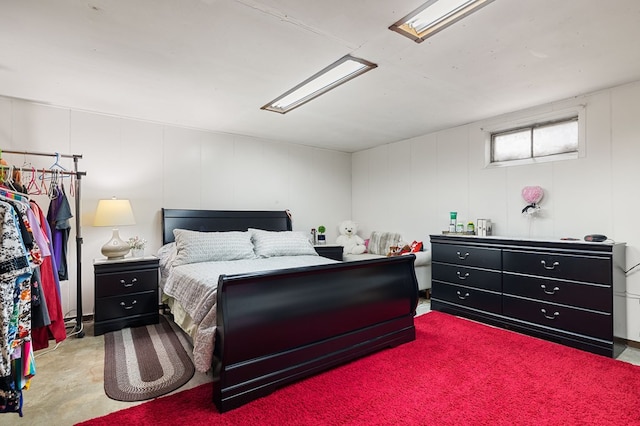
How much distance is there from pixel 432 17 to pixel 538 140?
254 centimetres

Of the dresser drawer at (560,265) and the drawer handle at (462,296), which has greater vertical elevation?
the dresser drawer at (560,265)

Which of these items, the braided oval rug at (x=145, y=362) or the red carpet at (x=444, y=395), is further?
the braided oval rug at (x=145, y=362)

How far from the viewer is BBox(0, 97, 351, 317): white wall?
11.2 ft

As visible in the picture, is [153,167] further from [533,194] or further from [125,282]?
[533,194]

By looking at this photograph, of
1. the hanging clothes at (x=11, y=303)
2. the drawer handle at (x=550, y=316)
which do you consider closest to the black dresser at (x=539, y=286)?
the drawer handle at (x=550, y=316)

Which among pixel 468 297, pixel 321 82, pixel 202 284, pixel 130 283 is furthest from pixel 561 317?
pixel 130 283

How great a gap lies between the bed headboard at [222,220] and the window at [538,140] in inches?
120

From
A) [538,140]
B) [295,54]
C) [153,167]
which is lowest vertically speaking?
[153,167]

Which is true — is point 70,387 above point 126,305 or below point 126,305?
below

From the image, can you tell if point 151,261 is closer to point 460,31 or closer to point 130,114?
point 130,114

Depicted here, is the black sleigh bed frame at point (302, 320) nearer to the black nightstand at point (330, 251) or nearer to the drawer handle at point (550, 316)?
the drawer handle at point (550, 316)

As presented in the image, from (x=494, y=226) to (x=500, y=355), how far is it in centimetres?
177

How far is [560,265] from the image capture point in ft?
9.77

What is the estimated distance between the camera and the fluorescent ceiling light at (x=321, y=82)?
259cm
